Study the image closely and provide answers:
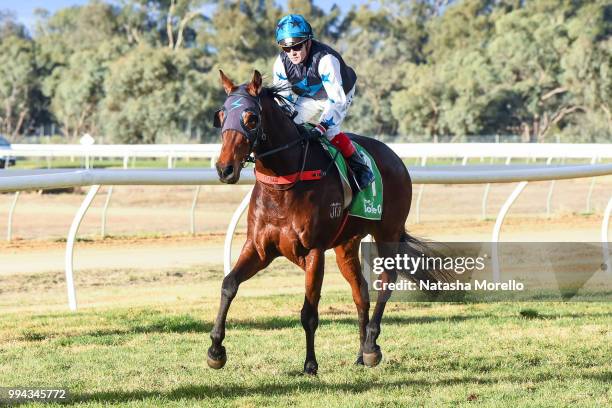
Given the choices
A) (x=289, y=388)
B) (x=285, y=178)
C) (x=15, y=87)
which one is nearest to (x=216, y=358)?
(x=289, y=388)

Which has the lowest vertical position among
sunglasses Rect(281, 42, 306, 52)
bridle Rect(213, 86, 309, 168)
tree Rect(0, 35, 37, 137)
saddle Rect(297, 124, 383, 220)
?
tree Rect(0, 35, 37, 137)

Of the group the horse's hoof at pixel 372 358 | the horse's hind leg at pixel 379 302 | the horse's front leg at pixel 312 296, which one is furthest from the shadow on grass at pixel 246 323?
the horse's front leg at pixel 312 296

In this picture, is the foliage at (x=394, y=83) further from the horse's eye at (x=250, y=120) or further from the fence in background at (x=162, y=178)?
the horse's eye at (x=250, y=120)

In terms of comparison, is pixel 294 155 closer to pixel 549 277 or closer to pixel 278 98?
pixel 278 98

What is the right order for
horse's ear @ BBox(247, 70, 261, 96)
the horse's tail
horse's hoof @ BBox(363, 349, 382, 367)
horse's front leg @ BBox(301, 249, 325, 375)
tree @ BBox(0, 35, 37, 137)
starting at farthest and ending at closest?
tree @ BBox(0, 35, 37, 137)
the horse's tail
horse's hoof @ BBox(363, 349, 382, 367)
horse's front leg @ BBox(301, 249, 325, 375)
horse's ear @ BBox(247, 70, 261, 96)

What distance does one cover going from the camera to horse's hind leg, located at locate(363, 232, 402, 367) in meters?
5.45

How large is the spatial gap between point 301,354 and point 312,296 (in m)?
0.63

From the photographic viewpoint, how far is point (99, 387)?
4.91m

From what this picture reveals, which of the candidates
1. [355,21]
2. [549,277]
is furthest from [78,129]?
[549,277]

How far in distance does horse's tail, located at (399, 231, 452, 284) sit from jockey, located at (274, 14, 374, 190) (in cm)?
99

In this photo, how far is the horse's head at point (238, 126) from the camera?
4.55m

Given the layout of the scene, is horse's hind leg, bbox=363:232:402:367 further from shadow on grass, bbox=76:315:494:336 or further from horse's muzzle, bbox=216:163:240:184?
horse's muzzle, bbox=216:163:240:184

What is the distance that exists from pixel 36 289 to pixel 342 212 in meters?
4.87

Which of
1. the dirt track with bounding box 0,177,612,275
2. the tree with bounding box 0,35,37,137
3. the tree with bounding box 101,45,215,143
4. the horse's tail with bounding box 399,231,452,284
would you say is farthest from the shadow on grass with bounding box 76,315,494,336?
the tree with bounding box 0,35,37,137
